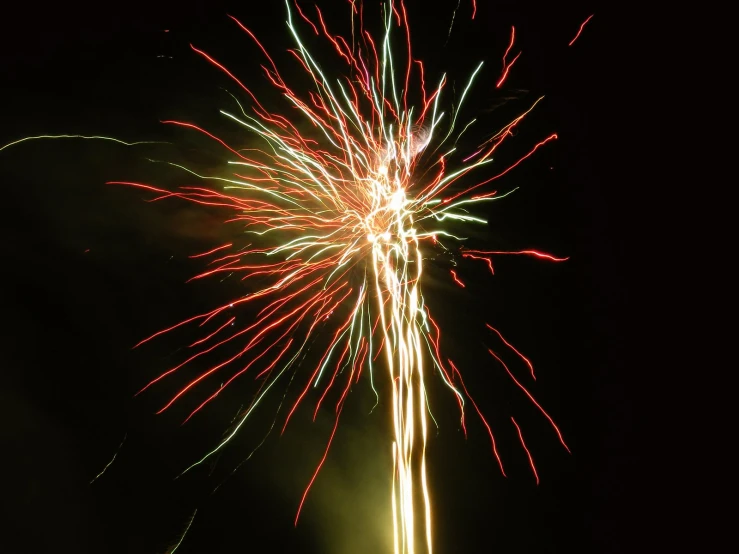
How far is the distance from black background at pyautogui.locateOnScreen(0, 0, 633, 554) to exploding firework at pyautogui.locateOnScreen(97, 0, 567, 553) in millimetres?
86

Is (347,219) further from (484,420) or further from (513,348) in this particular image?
(484,420)

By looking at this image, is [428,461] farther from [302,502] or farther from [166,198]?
[166,198]

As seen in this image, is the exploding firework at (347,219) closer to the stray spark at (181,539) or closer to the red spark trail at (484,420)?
the red spark trail at (484,420)

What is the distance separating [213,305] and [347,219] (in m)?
0.89

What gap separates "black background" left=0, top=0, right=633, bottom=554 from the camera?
222 centimetres

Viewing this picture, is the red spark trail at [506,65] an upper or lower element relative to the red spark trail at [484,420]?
upper

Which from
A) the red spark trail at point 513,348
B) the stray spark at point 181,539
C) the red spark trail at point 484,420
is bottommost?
the stray spark at point 181,539

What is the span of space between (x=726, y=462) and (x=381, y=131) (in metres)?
2.45

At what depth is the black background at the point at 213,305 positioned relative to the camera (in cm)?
222

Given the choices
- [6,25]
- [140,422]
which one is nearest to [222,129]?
[6,25]

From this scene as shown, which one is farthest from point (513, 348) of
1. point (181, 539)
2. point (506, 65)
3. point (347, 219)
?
point (181, 539)

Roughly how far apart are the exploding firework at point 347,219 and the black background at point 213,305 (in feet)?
0.28

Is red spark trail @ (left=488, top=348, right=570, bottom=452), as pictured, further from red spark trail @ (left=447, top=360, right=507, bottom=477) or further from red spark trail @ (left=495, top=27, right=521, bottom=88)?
red spark trail @ (left=495, top=27, right=521, bottom=88)

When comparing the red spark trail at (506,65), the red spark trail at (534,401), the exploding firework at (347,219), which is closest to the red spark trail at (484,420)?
the exploding firework at (347,219)
